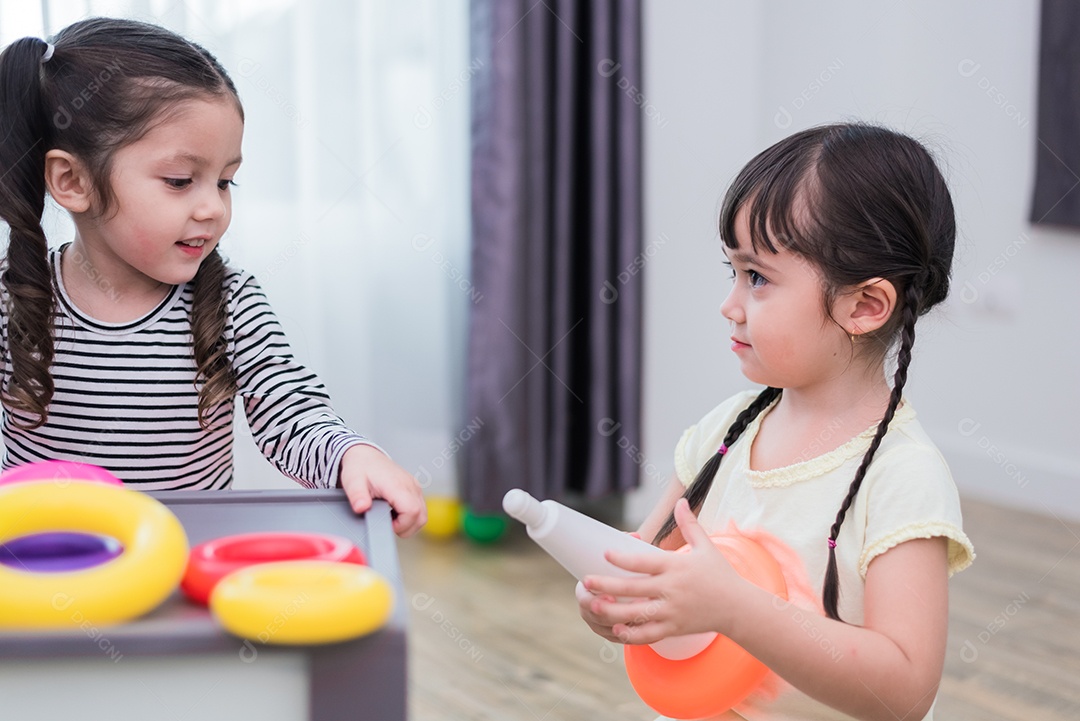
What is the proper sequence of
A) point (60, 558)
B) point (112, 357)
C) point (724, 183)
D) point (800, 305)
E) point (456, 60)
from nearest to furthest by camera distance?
point (60, 558) < point (800, 305) < point (112, 357) < point (456, 60) < point (724, 183)

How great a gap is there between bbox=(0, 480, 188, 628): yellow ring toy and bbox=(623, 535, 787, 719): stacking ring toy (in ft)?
1.19

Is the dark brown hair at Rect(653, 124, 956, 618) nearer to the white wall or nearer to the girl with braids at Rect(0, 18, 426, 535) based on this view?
the girl with braids at Rect(0, 18, 426, 535)

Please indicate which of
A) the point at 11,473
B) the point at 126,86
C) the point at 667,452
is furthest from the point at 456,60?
the point at 11,473

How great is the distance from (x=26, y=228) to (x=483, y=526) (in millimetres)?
1358

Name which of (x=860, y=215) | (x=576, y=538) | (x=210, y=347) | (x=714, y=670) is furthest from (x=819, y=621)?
(x=210, y=347)

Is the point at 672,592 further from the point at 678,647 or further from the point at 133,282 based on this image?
the point at 133,282

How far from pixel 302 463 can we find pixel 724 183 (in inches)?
63.5

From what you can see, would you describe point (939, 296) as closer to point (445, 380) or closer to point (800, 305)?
point (800, 305)

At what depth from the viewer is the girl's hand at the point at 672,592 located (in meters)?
0.69

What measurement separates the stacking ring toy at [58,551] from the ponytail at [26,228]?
1.33ft

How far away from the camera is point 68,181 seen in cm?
101

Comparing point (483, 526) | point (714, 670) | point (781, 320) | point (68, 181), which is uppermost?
point (68, 181)

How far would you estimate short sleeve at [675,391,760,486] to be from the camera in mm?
1010

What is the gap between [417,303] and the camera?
218 centimetres
